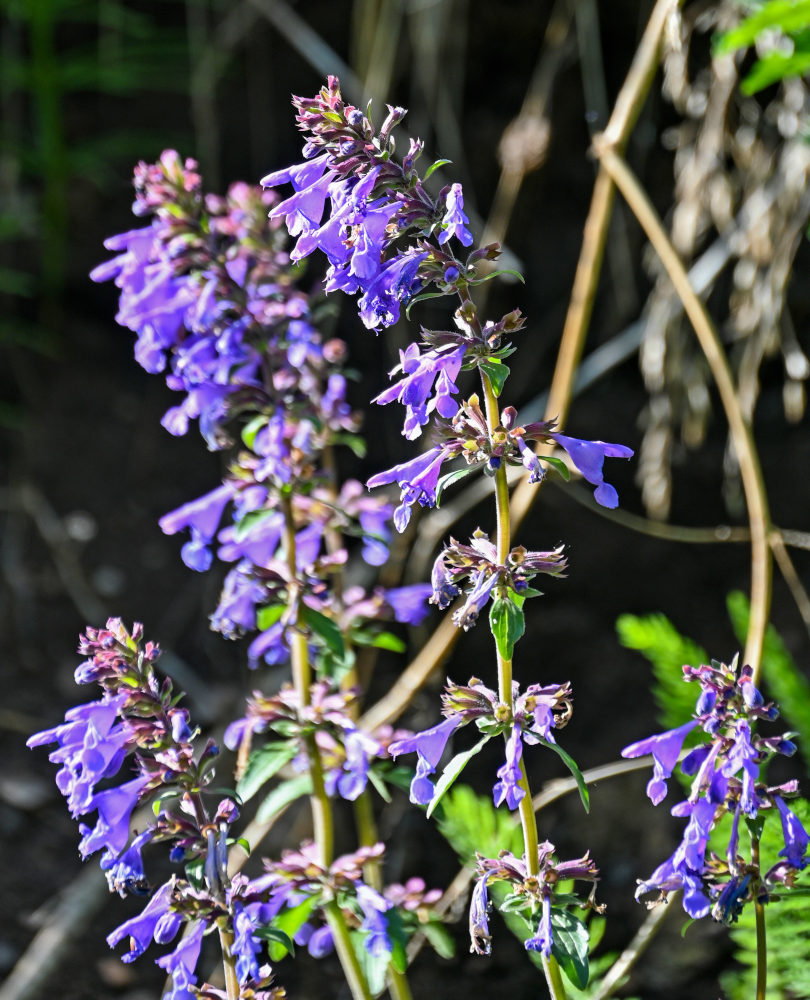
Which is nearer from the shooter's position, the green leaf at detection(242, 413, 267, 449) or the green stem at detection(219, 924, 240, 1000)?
the green stem at detection(219, 924, 240, 1000)

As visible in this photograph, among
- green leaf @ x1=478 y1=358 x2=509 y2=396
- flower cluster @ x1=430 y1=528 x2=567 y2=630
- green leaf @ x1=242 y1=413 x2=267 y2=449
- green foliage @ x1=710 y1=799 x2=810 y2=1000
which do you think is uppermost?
Answer: green leaf @ x1=242 y1=413 x2=267 y2=449

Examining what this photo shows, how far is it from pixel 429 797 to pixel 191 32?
2.78 metres

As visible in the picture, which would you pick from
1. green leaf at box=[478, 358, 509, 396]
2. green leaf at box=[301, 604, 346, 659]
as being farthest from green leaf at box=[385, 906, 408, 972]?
green leaf at box=[478, 358, 509, 396]

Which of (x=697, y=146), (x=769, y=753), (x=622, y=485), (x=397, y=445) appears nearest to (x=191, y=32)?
(x=397, y=445)

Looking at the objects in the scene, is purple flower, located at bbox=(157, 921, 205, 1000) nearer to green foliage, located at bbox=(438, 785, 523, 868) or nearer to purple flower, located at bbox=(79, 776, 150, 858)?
purple flower, located at bbox=(79, 776, 150, 858)

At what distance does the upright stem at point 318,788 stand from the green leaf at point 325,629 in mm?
13

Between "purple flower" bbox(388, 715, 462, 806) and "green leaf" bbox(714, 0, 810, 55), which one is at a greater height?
"green leaf" bbox(714, 0, 810, 55)

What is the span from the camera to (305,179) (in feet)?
3.37

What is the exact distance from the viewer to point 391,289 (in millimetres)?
917

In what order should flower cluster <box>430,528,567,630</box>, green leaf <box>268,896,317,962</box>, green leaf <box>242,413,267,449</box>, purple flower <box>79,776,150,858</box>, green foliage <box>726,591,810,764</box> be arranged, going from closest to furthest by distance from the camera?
flower cluster <box>430,528,567,630</box>
purple flower <box>79,776,150,858</box>
green leaf <box>268,896,317,962</box>
green leaf <box>242,413,267,449</box>
green foliage <box>726,591,810,764</box>

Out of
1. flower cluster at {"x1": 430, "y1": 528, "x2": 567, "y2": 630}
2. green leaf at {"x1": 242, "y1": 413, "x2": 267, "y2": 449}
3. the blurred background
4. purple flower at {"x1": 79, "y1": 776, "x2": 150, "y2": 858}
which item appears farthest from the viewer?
the blurred background

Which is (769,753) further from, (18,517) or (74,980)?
(18,517)

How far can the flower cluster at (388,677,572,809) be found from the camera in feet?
3.32

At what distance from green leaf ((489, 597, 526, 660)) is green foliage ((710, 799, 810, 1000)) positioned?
0.44 meters
